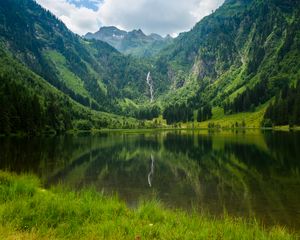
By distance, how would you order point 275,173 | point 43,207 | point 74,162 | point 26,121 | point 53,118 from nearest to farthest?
point 43,207 → point 275,173 → point 74,162 → point 26,121 → point 53,118

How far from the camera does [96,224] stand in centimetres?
1808

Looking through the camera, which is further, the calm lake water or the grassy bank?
the calm lake water

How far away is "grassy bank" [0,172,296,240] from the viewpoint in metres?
16.1

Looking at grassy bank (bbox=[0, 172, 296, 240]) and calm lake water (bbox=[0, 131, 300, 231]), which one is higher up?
grassy bank (bbox=[0, 172, 296, 240])

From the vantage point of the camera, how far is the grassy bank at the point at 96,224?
52.9 ft

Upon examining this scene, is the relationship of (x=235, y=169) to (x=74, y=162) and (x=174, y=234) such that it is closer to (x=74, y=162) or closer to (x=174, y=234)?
(x=74, y=162)

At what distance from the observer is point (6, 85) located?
155000 millimetres

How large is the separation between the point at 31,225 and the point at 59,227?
1.36 m

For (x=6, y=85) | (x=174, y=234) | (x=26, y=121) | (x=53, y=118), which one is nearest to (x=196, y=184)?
(x=174, y=234)

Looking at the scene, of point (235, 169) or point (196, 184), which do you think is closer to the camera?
point (196, 184)

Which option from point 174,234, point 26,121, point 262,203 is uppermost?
point 26,121

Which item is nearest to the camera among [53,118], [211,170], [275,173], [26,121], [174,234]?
[174,234]

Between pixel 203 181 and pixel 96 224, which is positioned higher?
pixel 96 224

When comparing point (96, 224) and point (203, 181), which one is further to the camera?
point (203, 181)
